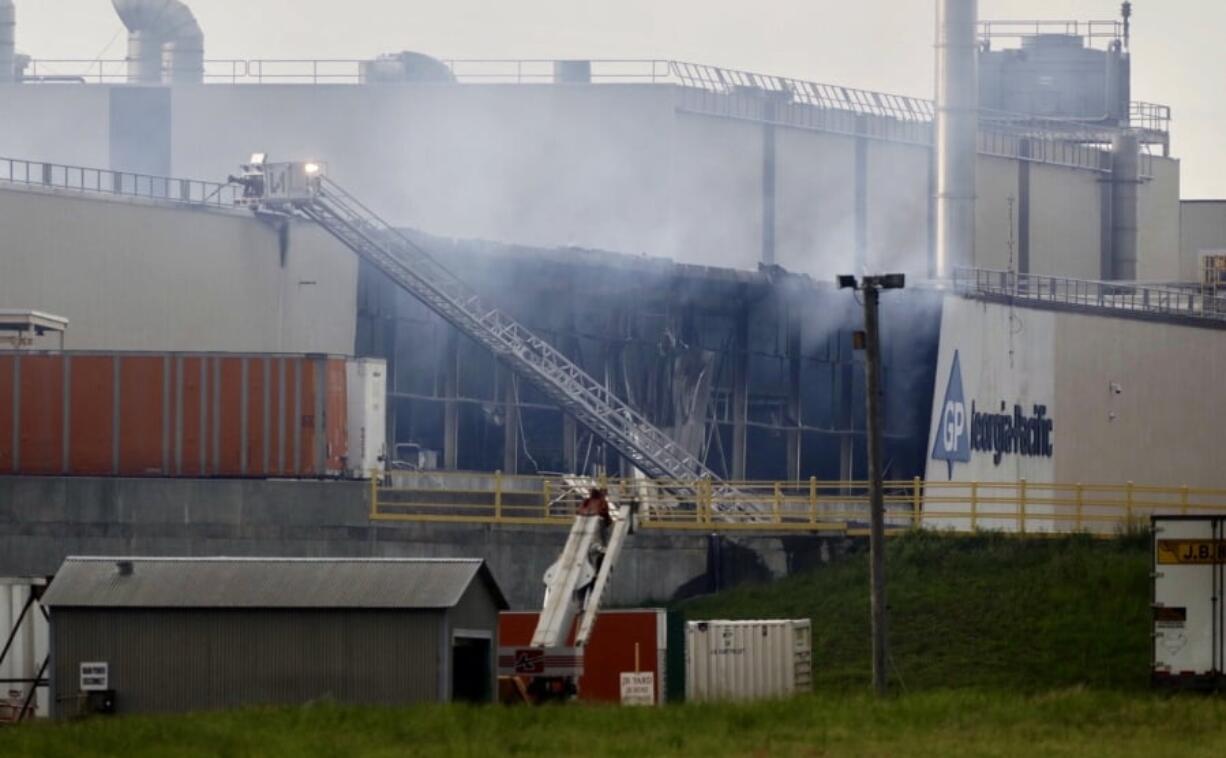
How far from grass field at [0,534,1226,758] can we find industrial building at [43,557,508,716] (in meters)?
2.06

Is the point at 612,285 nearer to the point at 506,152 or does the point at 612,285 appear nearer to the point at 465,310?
the point at 465,310

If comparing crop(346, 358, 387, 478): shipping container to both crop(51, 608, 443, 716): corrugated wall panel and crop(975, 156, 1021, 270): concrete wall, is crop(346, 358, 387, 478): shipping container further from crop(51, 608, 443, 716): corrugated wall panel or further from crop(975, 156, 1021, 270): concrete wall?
crop(975, 156, 1021, 270): concrete wall

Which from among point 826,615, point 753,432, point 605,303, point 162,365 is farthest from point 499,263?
point 826,615

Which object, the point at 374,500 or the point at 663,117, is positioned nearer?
the point at 374,500

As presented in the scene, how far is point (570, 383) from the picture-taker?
201 feet

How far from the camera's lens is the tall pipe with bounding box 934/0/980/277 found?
7531 centimetres

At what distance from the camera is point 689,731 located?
1284 inches

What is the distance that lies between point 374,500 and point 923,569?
34.9 ft

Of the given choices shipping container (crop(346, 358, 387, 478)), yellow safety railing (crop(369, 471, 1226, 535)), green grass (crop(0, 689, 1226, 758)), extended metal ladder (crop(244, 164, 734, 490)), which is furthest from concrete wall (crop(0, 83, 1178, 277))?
green grass (crop(0, 689, 1226, 758))

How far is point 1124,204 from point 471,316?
4413cm

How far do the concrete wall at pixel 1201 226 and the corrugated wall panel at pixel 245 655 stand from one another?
74212 mm

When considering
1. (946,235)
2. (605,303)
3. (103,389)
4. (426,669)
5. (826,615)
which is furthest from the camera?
(946,235)

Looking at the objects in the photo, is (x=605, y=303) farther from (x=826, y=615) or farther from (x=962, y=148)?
(x=826, y=615)

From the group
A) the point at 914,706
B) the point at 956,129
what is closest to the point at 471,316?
the point at 956,129
